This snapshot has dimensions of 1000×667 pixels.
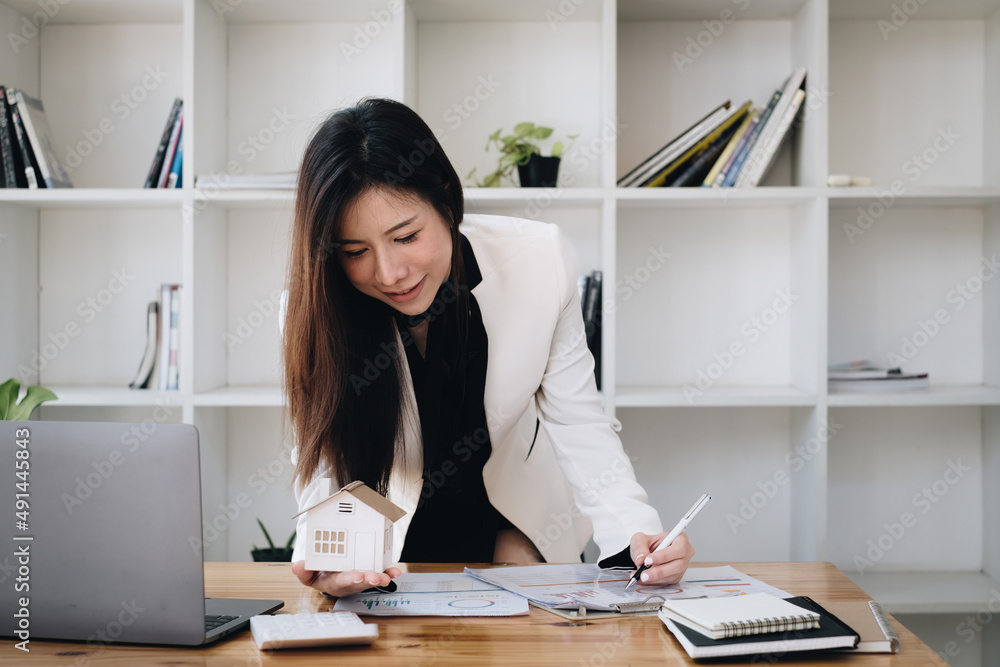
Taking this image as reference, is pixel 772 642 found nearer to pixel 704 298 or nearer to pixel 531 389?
pixel 531 389

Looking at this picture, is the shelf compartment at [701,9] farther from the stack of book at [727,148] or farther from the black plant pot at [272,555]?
the black plant pot at [272,555]

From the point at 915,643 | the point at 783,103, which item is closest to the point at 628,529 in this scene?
the point at 915,643

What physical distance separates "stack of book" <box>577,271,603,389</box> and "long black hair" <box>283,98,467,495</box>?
0.85m

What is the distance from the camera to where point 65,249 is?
7.97ft

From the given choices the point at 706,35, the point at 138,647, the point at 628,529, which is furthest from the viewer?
the point at 706,35

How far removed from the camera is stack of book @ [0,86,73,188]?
2150 millimetres

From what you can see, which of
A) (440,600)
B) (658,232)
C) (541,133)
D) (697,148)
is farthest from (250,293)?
(440,600)

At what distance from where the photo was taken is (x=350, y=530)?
0.98m

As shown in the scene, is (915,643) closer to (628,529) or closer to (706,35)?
(628,529)

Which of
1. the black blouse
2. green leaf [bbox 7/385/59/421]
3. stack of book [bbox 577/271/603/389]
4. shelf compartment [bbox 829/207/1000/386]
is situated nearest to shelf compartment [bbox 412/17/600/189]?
stack of book [bbox 577/271/603/389]

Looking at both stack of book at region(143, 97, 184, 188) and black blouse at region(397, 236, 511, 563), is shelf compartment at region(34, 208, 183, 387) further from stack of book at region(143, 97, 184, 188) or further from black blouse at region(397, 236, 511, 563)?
black blouse at region(397, 236, 511, 563)

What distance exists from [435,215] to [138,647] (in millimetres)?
728

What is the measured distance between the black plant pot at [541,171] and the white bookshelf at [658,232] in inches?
6.5

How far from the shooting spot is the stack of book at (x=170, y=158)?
86.0 inches
